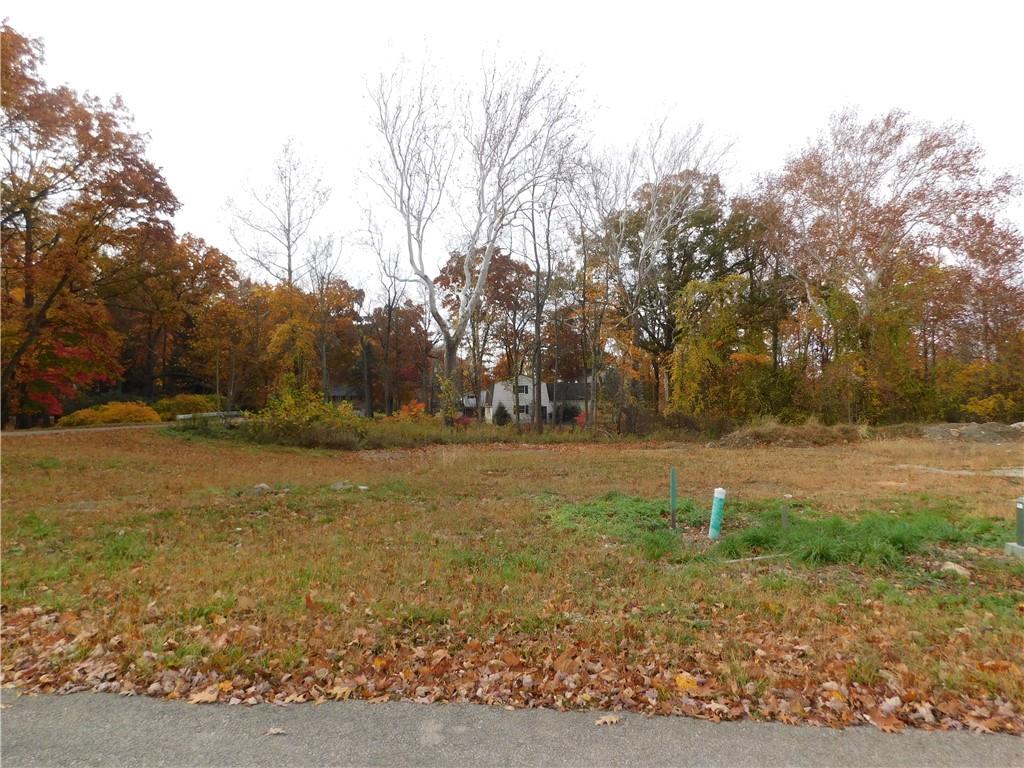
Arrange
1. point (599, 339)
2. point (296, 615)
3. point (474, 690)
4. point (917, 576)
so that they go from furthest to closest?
1. point (599, 339)
2. point (917, 576)
3. point (296, 615)
4. point (474, 690)

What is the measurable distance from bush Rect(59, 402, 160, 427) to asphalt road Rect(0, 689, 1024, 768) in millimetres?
26742

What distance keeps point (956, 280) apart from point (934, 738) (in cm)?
3095

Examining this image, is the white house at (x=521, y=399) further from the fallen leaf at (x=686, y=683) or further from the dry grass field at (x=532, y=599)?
the fallen leaf at (x=686, y=683)

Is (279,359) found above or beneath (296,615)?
above

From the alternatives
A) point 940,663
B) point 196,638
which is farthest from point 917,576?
point 196,638

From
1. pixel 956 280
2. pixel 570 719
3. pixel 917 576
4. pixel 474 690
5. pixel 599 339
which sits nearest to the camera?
pixel 570 719

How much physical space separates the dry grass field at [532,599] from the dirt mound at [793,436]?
1216 cm

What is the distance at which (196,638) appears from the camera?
13.7 feet

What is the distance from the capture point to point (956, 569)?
18.8ft

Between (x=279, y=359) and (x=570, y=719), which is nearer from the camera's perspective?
(x=570, y=719)

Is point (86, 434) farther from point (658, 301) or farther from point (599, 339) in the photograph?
point (658, 301)

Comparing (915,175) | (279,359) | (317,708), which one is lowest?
(317,708)

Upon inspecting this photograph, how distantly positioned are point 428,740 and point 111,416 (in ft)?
96.9

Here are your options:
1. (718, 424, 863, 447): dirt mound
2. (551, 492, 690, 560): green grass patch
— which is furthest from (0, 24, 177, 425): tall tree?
(718, 424, 863, 447): dirt mound
